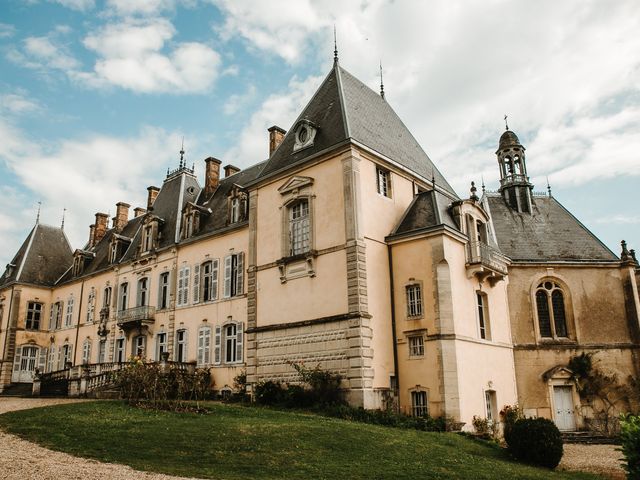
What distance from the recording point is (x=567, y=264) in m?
22.9

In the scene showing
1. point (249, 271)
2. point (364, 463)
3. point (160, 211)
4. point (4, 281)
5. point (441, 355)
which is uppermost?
point (160, 211)

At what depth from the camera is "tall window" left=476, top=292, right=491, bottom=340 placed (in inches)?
782

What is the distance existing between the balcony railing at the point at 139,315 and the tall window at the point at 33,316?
11.8 meters

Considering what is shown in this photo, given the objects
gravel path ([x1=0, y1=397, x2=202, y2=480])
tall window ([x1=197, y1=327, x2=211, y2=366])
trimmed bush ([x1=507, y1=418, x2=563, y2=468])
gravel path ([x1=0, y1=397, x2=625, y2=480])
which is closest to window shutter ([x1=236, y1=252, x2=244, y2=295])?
tall window ([x1=197, y1=327, x2=211, y2=366])

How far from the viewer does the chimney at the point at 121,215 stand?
37656 millimetres

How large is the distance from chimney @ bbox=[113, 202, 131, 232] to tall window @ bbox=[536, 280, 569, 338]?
27.2 meters

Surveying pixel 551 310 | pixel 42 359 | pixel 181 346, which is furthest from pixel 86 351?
pixel 551 310

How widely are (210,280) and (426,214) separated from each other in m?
11.1

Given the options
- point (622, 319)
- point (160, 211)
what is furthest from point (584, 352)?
point (160, 211)

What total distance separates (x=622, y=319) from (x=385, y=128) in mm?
12213

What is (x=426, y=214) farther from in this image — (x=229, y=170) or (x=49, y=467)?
(x=229, y=170)

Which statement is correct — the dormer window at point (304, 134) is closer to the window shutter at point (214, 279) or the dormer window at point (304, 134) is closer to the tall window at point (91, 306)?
the window shutter at point (214, 279)

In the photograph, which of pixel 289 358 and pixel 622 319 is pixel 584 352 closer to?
pixel 622 319

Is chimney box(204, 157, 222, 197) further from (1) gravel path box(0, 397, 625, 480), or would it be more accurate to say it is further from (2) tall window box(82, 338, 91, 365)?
(1) gravel path box(0, 397, 625, 480)
